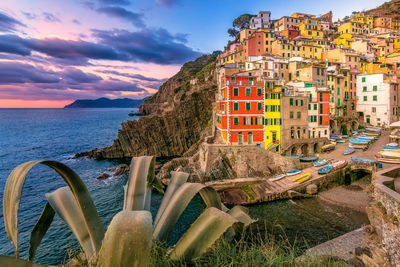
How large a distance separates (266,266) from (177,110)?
5277 cm

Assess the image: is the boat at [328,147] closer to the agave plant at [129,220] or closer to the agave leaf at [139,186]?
the agave plant at [129,220]

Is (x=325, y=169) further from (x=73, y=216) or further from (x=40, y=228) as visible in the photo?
(x=40, y=228)

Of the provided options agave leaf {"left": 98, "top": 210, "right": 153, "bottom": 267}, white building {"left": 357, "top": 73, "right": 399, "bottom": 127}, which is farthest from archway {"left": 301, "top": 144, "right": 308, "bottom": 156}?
agave leaf {"left": 98, "top": 210, "right": 153, "bottom": 267}

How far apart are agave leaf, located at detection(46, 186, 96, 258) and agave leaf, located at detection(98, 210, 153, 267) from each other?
1.50 meters

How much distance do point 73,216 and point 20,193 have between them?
4.51 ft

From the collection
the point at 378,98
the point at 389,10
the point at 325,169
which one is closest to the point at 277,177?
the point at 325,169

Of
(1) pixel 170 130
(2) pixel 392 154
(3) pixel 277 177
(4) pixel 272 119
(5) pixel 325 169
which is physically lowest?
(3) pixel 277 177

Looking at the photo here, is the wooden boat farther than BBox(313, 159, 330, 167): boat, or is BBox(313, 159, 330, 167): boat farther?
BBox(313, 159, 330, 167): boat

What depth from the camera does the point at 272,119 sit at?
31703 millimetres

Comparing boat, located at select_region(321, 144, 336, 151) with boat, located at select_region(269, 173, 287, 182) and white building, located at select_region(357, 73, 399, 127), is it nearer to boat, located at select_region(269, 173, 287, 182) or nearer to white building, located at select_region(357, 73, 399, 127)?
boat, located at select_region(269, 173, 287, 182)

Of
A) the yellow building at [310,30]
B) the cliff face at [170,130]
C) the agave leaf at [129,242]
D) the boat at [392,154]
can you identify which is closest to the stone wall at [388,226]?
the agave leaf at [129,242]

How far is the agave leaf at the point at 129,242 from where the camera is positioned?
1.79 metres

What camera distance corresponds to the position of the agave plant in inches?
71.2

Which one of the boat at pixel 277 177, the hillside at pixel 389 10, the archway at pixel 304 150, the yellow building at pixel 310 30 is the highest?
the hillside at pixel 389 10
